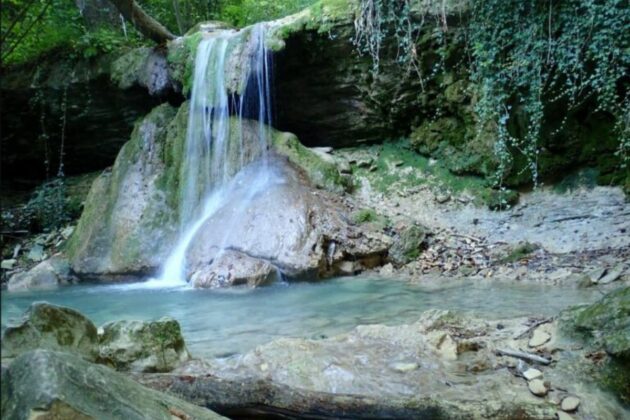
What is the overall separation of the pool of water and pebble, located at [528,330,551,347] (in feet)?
2.58

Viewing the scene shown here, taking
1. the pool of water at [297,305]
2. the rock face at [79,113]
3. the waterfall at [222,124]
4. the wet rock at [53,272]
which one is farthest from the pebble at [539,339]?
the rock face at [79,113]

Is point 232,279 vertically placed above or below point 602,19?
below

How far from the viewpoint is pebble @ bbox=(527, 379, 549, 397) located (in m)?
2.25

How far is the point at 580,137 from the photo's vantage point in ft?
21.9

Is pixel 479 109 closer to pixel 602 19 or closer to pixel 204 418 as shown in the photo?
pixel 602 19

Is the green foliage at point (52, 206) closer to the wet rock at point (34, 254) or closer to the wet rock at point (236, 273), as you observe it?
the wet rock at point (34, 254)

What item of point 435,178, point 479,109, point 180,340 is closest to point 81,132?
point 435,178

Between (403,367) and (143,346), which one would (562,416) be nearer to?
(403,367)

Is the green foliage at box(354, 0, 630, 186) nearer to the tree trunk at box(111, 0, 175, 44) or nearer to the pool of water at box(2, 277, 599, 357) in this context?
the pool of water at box(2, 277, 599, 357)

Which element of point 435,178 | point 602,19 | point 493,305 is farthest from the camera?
point 435,178

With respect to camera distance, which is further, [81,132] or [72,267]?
[81,132]

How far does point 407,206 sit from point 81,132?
6.67 meters

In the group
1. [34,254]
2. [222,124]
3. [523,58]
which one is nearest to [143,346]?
[34,254]

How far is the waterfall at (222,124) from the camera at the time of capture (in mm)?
7562
